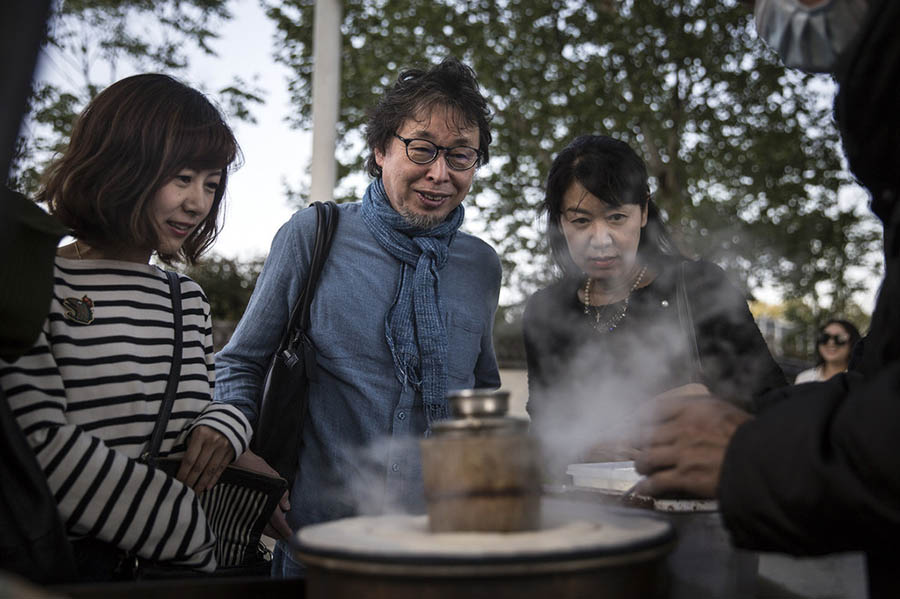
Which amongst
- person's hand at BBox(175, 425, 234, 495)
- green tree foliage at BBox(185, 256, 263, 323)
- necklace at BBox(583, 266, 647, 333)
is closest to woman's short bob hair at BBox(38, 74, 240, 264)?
person's hand at BBox(175, 425, 234, 495)

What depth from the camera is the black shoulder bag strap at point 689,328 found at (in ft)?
10.8

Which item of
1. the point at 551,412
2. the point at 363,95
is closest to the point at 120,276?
the point at 551,412

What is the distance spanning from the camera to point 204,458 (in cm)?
218

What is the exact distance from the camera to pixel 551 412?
11.4 feet

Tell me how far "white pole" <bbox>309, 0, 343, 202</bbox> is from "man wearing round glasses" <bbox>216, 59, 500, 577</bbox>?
121 inches

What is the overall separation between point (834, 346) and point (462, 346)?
6.99 m

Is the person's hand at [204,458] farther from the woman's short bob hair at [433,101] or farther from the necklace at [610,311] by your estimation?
the necklace at [610,311]

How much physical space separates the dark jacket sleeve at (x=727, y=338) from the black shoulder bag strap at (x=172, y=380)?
203cm

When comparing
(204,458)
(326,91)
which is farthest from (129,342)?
(326,91)

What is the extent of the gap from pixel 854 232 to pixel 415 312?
19.1 metres

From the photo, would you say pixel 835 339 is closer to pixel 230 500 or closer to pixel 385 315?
pixel 385 315

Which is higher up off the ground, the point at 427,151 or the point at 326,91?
the point at 326,91

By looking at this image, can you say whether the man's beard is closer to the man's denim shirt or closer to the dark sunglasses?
the man's denim shirt

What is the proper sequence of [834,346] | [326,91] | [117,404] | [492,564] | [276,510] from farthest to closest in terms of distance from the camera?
[834,346]
[326,91]
[276,510]
[117,404]
[492,564]
